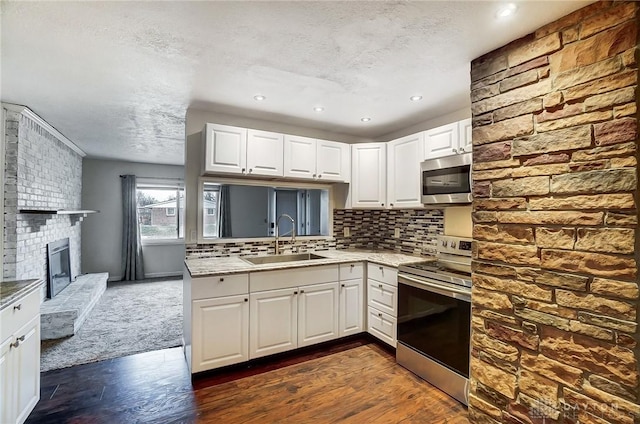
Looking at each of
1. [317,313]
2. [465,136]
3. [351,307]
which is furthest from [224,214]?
[465,136]

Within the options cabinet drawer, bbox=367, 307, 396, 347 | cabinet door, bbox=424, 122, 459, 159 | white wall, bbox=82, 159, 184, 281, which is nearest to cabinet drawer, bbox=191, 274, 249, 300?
cabinet drawer, bbox=367, 307, 396, 347

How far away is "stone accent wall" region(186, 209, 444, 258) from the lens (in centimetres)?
329

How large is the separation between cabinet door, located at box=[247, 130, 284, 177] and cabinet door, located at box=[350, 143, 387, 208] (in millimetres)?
937

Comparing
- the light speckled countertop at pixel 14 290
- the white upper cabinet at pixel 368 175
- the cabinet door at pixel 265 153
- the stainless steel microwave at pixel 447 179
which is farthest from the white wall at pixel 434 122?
the light speckled countertop at pixel 14 290

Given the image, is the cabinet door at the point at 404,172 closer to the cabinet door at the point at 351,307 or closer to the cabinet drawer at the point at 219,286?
the cabinet door at the point at 351,307

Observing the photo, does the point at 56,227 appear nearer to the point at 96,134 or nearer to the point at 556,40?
the point at 96,134

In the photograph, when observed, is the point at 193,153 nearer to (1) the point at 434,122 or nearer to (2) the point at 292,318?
(2) the point at 292,318

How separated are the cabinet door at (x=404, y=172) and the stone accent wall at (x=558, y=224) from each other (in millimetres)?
1046

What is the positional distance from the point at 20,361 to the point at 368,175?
3283 mm

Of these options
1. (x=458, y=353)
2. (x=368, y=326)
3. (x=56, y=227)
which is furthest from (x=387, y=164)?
(x=56, y=227)

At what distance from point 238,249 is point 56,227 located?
3098mm

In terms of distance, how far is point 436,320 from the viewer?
239 cm

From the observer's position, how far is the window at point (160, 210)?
6.46 m

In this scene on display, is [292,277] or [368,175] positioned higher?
[368,175]
